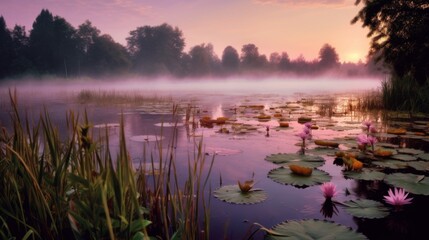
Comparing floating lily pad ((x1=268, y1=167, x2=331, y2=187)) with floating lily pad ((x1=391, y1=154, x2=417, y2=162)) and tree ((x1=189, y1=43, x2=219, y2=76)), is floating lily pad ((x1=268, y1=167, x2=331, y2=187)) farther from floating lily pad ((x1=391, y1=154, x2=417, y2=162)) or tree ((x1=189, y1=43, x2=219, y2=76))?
tree ((x1=189, y1=43, x2=219, y2=76))

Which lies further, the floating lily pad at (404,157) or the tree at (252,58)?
the tree at (252,58)

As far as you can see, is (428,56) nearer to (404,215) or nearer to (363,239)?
(404,215)

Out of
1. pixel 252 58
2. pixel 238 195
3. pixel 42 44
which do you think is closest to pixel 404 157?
pixel 238 195

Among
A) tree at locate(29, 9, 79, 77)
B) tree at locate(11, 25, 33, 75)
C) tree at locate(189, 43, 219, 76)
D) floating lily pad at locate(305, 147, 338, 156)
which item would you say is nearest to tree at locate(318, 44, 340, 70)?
tree at locate(189, 43, 219, 76)

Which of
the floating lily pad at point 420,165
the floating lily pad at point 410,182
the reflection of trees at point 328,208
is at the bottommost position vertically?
the reflection of trees at point 328,208

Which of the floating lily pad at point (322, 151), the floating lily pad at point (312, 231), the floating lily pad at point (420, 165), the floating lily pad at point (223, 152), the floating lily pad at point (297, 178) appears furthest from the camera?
the floating lily pad at point (223, 152)

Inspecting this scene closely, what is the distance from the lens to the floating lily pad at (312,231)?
1.79m

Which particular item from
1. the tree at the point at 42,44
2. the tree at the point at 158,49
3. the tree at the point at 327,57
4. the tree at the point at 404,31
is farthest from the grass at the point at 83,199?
the tree at the point at 327,57

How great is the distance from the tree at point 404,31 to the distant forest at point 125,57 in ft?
96.0

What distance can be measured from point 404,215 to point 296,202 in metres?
0.77

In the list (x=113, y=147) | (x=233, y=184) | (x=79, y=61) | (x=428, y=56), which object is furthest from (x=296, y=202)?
(x=79, y=61)

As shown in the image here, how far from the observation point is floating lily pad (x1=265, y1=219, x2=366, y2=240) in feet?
5.86

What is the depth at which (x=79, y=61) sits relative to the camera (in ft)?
201

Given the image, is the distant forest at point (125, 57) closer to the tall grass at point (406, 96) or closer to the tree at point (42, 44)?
the tree at point (42, 44)
